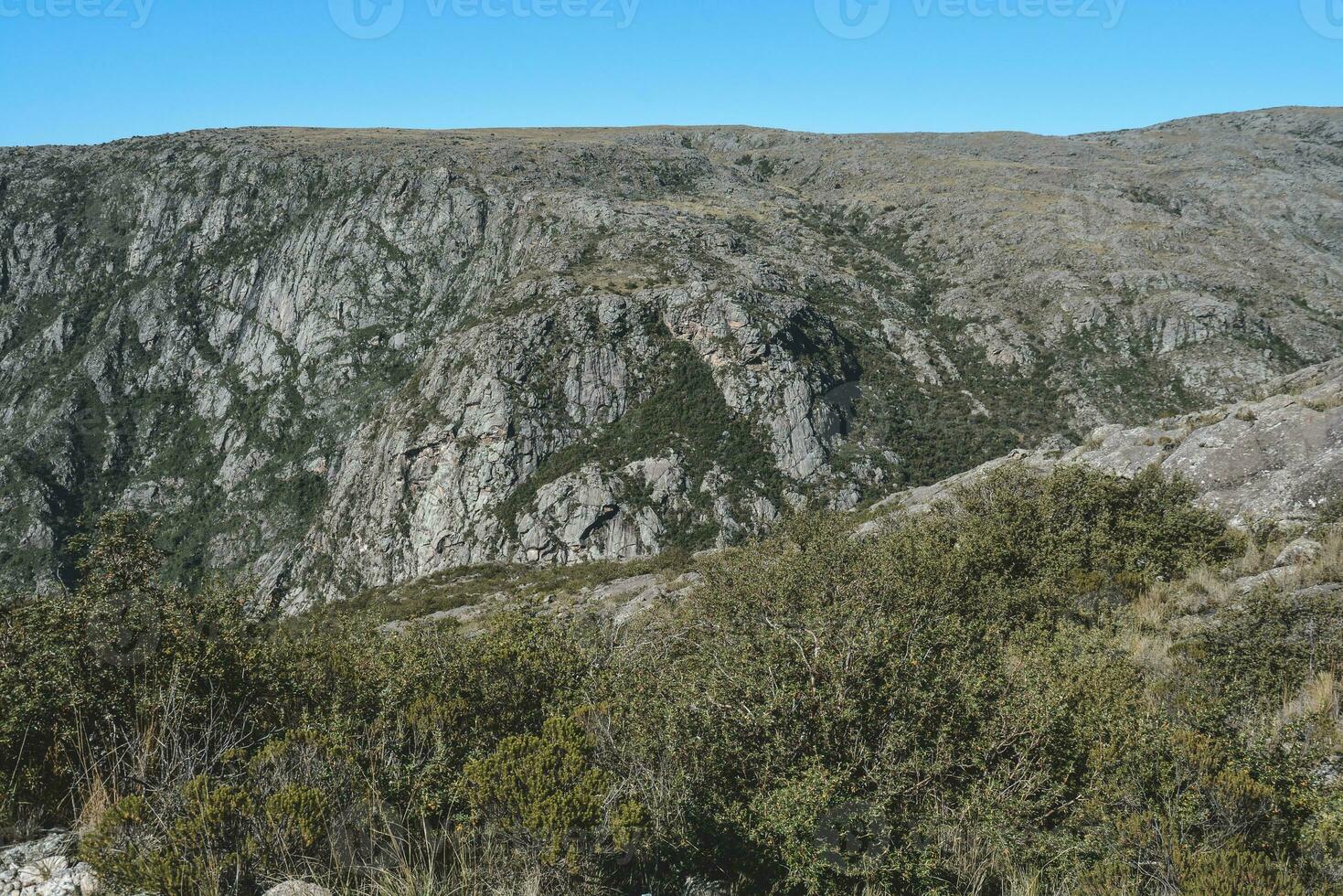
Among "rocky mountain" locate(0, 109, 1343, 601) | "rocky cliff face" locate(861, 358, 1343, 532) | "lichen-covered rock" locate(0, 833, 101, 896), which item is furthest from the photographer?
"rocky mountain" locate(0, 109, 1343, 601)

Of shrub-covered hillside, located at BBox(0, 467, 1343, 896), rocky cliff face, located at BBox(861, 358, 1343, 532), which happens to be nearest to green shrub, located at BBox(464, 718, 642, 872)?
shrub-covered hillside, located at BBox(0, 467, 1343, 896)

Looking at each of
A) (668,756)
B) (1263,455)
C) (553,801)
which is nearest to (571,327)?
(1263,455)

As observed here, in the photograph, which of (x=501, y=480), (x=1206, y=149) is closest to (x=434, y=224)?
(x=501, y=480)

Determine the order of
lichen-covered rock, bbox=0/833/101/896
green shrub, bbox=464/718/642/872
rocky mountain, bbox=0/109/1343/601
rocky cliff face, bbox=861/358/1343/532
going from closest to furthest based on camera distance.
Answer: lichen-covered rock, bbox=0/833/101/896 < green shrub, bbox=464/718/642/872 < rocky cliff face, bbox=861/358/1343/532 < rocky mountain, bbox=0/109/1343/601

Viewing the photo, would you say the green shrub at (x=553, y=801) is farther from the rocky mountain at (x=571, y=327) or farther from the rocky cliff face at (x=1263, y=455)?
the rocky mountain at (x=571, y=327)

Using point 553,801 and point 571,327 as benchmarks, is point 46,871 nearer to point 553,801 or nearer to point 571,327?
point 553,801

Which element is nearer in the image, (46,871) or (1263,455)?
(46,871)

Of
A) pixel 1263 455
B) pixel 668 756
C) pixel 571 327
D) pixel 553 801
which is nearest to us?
pixel 553 801

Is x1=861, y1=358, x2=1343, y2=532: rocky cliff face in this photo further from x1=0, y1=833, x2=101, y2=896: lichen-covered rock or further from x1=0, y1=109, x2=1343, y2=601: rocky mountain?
x1=0, y1=109, x2=1343, y2=601: rocky mountain

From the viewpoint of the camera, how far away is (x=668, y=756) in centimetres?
623

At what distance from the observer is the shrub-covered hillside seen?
4.61 meters

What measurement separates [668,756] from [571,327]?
63305mm

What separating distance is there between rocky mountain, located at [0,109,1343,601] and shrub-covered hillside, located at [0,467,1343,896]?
44.0m

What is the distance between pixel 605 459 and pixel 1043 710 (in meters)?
56.3
